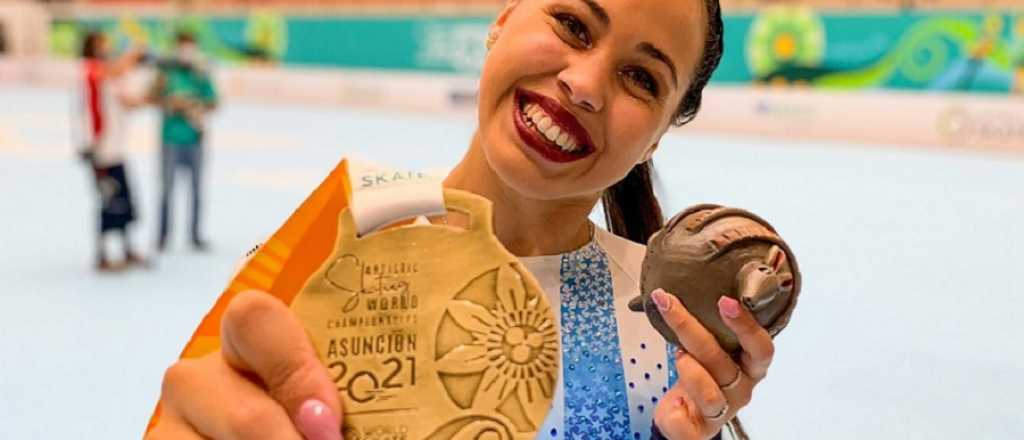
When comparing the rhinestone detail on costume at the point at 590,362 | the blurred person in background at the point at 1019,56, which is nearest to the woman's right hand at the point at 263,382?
the rhinestone detail on costume at the point at 590,362

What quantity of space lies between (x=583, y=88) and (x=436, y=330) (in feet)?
1.18

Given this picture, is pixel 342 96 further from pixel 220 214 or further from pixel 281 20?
pixel 220 214

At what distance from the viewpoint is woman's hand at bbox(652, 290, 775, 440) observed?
1.06 meters

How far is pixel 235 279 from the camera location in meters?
1.06

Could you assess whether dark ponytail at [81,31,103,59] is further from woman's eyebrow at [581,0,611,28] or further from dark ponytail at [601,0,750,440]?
woman's eyebrow at [581,0,611,28]

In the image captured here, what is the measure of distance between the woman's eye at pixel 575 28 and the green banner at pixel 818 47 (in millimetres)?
7201

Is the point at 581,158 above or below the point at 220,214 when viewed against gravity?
above

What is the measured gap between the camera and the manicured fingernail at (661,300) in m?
1.09

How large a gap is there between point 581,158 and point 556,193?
0.21ft

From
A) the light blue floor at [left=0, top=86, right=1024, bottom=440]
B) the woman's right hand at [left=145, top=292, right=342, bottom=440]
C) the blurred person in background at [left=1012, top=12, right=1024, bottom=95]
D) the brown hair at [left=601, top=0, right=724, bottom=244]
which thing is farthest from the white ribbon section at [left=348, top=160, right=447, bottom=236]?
the blurred person in background at [left=1012, top=12, right=1024, bottom=95]

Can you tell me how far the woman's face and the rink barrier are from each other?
719 cm

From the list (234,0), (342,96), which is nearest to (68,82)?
(234,0)

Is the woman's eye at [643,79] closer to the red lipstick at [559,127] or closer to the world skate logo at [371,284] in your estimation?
the red lipstick at [559,127]

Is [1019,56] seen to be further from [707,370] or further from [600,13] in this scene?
[707,370]
